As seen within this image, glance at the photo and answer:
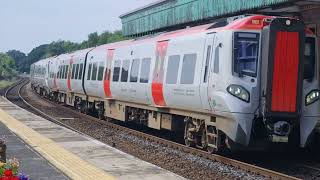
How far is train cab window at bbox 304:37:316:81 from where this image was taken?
11570mm

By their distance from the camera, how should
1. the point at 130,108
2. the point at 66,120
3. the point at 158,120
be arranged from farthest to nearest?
the point at 66,120
the point at 130,108
the point at 158,120

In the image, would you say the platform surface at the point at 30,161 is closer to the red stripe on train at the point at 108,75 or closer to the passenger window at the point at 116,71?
the passenger window at the point at 116,71

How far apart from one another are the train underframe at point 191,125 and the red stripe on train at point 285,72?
0.61 metres

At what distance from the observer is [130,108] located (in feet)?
63.3

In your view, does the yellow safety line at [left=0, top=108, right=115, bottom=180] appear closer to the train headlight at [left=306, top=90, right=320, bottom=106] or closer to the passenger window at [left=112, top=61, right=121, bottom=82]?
the passenger window at [left=112, top=61, right=121, bottom=82]

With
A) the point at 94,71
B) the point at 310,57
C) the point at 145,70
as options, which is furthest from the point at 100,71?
the point at 310,57

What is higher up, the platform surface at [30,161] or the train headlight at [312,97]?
the train headlight at [312,97]

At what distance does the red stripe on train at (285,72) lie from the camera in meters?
10.9

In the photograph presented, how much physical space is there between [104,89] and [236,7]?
19.5 feet

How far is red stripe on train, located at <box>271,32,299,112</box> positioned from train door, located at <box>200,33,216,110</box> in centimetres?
145

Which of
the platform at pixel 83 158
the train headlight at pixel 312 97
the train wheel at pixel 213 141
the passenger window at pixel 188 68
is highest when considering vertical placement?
the passenger window at pixel 188 68

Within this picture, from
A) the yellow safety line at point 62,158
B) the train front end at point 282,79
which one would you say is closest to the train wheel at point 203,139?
the train front end at point 282,79

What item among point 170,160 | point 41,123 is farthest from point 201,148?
point 41,123

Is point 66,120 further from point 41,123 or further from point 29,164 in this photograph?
point 29,164
